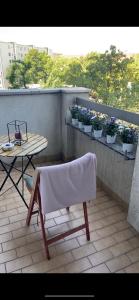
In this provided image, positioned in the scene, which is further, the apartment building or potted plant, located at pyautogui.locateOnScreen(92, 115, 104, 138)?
the apartment building

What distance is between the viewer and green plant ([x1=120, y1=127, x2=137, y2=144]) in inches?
80.3

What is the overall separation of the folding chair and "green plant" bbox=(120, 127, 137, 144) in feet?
1.83

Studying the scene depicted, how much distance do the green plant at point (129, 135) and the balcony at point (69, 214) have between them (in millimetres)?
108

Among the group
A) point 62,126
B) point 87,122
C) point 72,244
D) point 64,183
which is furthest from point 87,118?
point 72,244

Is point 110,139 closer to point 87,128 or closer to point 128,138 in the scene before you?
point 128,138

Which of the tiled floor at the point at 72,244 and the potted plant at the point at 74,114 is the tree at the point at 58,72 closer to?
the potted plant at the point at 74,114

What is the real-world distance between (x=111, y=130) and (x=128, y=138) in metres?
0.25

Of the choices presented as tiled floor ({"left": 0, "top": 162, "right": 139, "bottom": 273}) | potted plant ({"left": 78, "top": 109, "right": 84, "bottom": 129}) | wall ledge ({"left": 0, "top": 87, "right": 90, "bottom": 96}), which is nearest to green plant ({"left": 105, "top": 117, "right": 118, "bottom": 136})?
potted plant ({"left": 78, "top": 109, "right": 84, "bottom": 129})

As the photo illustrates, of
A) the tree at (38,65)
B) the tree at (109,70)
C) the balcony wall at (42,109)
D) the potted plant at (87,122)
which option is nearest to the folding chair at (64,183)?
the potted plant at (87,122)

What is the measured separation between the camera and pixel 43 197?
157 cm

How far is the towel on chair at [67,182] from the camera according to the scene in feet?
4.96

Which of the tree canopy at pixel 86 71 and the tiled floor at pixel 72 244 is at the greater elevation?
the tree canopy at pixel 86 71

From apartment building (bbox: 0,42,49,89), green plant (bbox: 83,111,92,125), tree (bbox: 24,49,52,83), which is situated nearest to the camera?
green plant (bbox: 83,111,92,125)

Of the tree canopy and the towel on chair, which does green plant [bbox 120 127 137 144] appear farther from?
the tree canopy
